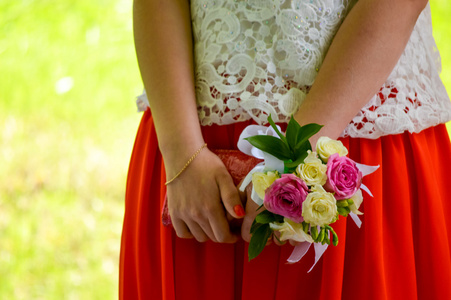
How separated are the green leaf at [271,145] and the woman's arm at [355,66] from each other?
10 cm

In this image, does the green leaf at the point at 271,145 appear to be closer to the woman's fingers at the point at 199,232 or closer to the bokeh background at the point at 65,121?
the woman's fingers at the point at 199,232

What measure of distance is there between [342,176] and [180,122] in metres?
0.32

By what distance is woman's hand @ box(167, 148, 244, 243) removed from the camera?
0.80 meters

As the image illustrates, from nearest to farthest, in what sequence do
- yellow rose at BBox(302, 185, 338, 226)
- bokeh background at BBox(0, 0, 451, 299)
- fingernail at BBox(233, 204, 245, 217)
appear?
yellow rose at BBox(302, 185, 338, 226) → fingernail at BBox(233, 204, 245, 217) → bokeh background at BBox(0, 0, 451, 299)

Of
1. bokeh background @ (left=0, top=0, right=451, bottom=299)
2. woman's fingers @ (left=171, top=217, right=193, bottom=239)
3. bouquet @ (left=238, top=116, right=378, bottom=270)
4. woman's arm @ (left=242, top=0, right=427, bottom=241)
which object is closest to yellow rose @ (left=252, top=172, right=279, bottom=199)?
bouquet @ (left=238, top=116, right=378, bottom=270)

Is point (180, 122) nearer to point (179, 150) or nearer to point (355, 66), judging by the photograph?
point (179, 150)

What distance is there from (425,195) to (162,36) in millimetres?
561

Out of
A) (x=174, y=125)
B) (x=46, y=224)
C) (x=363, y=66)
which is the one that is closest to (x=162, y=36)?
(x=174, y=125)

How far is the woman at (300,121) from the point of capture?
811 millimetres

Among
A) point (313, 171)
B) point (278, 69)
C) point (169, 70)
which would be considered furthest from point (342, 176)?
point (169, 70)

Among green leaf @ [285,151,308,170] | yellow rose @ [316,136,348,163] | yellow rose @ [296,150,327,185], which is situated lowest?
yellow rose @ [296,150,327,185]

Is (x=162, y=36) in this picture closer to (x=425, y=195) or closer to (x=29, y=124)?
(x=425, y=195)

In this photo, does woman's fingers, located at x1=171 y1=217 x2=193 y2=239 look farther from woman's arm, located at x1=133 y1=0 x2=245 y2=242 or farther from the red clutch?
the red clutch

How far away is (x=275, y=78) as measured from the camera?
864 mm
